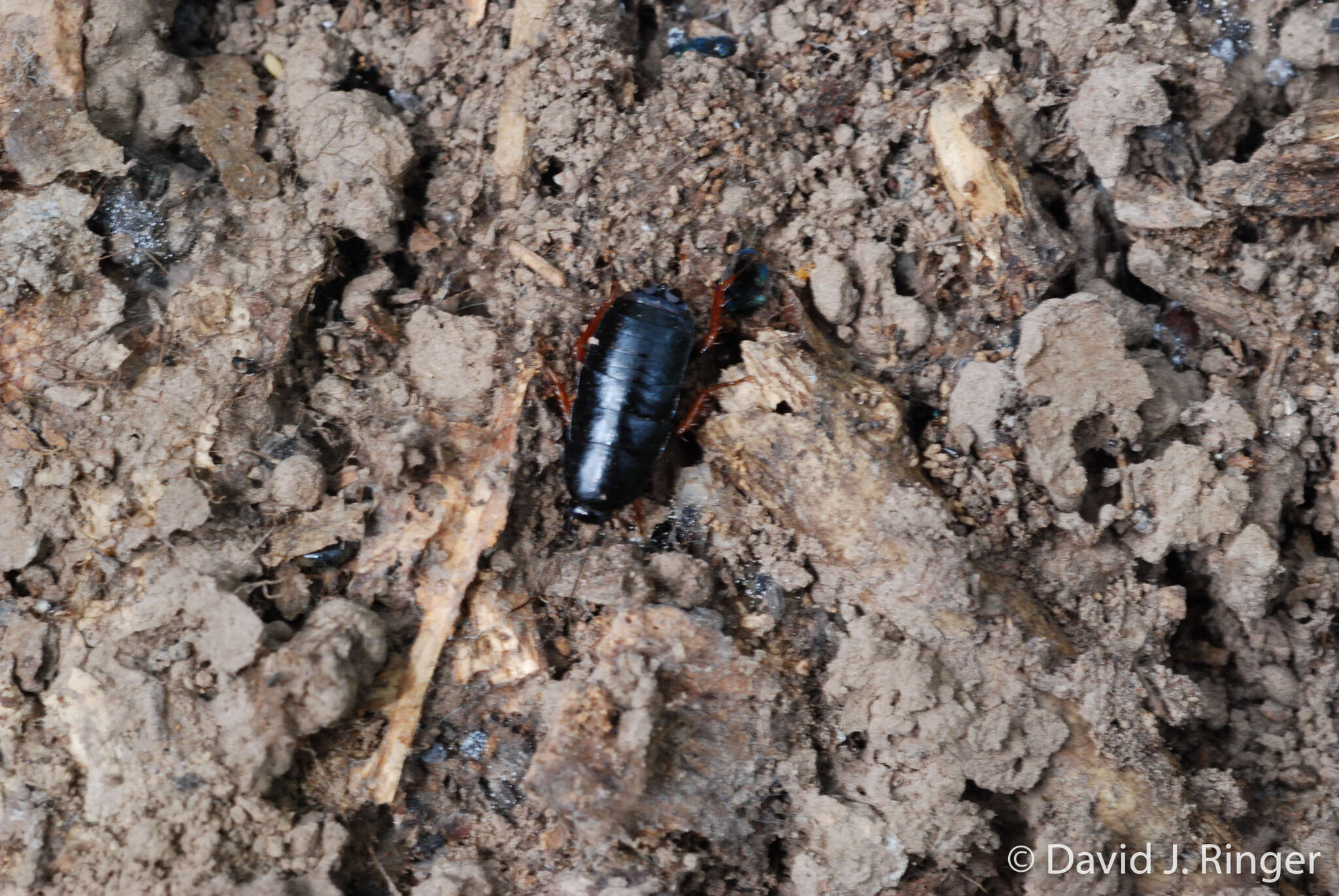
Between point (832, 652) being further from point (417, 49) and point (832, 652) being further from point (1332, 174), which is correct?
point (417, 49)

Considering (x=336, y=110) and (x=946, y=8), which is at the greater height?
(x=946, y=8)

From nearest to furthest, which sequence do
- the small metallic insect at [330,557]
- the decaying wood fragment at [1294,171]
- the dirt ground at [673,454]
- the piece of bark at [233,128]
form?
the dirt ground at [673,454] → the small metallic insect at [330,557] → the decaying wood fragment at [1294,171] → the piece of bark at [233,128]

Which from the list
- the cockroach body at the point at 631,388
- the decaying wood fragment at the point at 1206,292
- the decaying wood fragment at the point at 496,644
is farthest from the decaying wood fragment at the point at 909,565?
the decaying wood fragment at the point at 1206,292

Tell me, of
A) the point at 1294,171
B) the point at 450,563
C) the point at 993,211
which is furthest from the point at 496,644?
the point at 1294,171

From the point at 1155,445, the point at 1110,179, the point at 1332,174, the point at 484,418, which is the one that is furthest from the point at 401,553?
the point at 1332,174

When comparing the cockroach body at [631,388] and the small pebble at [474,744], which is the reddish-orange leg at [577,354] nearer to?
the cockroach body at [631,388]

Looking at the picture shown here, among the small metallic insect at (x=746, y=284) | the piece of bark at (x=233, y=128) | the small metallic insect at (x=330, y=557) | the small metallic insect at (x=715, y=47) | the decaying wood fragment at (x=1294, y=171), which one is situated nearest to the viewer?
Answer: the small metallic insect at (x=330, y=557)

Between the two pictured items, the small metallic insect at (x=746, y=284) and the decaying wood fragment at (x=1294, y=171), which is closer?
the decaying wood fragment at (x=1294, y=171)
